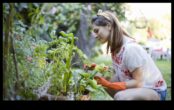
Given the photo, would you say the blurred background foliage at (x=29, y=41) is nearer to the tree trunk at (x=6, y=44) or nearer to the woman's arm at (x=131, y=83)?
the tree trunk at (x=6, y=44)

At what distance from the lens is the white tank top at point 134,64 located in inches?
76.8

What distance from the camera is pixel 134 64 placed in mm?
1941

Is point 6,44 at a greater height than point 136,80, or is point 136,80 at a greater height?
point 6,44

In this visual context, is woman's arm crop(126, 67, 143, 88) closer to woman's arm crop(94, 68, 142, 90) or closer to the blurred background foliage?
woman's arm crop(94, 68, 142, 90)

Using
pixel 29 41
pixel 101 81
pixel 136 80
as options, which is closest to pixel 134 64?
pixel 136 80

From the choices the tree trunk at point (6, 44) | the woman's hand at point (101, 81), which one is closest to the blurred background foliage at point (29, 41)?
the tree trunk at point (6, 44)

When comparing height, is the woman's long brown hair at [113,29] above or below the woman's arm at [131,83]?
above

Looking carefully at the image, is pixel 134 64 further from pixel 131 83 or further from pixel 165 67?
pixel 165 67

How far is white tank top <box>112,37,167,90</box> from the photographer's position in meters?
1.95

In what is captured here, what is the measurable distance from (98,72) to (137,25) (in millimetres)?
451

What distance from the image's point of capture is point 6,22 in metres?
1.86

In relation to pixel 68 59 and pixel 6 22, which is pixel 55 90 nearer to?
pixel 68 59
